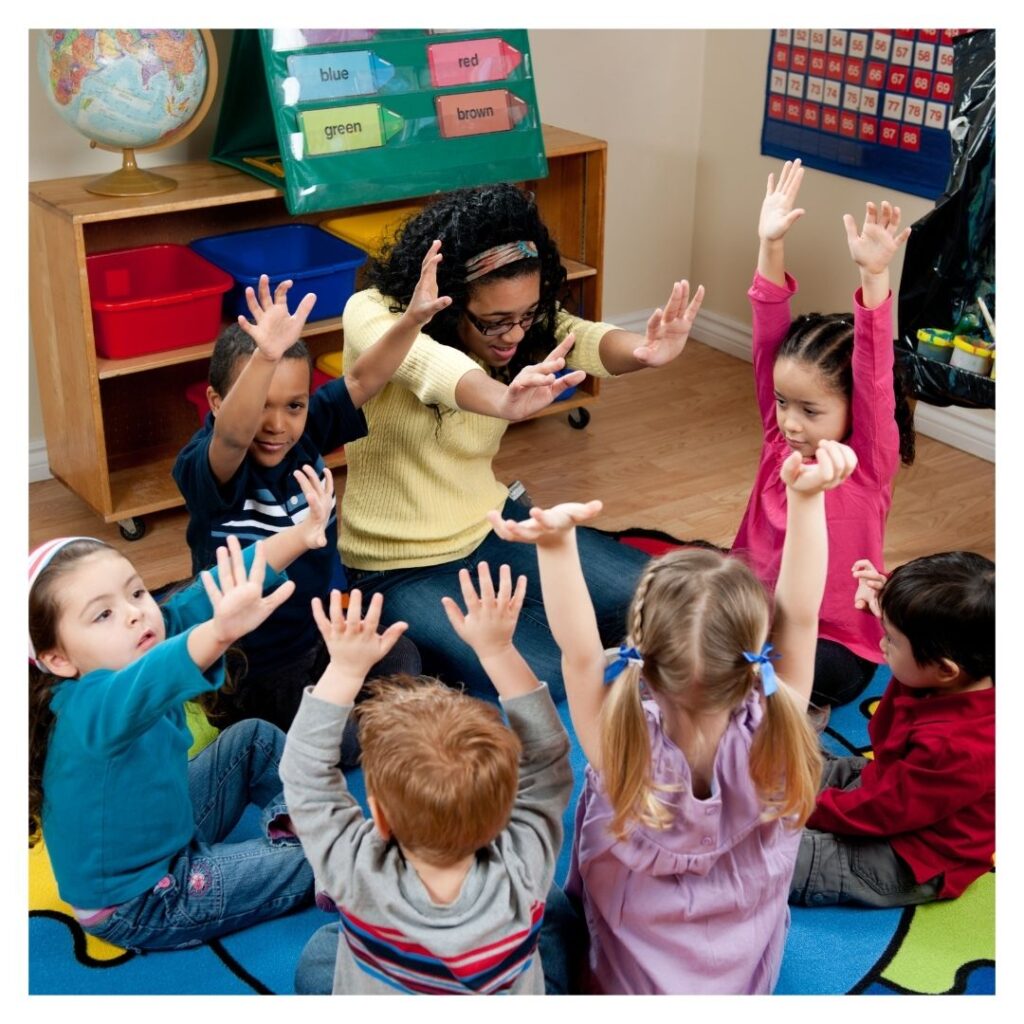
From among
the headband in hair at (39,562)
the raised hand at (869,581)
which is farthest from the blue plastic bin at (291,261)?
the raised hand at (869,581)

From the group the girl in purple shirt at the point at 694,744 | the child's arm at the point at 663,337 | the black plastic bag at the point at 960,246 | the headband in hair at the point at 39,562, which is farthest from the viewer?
the black plastic bag at the point at 960,246

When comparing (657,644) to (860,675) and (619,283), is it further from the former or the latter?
(619,283)

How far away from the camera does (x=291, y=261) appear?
9.56ft

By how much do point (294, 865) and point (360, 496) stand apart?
0.68m

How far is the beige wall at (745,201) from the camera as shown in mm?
3330

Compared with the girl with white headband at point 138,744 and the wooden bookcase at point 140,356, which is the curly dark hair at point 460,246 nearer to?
the girl with white headband at point 138,744

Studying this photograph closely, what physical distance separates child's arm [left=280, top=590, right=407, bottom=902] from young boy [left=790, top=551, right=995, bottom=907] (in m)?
0.71

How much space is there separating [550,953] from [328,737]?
1.44 feet

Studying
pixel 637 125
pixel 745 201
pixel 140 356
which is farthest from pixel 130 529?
pixel 745 201

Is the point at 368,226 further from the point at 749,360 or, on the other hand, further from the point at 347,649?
the point at 347,649

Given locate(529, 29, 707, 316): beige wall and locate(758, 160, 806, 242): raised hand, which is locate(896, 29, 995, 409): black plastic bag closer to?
locate(758, 160, 806, 242): raised hand

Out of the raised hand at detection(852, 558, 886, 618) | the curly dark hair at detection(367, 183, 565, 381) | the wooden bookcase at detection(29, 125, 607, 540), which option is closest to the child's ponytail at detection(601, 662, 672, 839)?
the raised hand at detection(852, 558, 886, 618)

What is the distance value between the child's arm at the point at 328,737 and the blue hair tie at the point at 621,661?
21 cm
